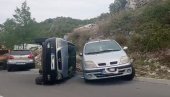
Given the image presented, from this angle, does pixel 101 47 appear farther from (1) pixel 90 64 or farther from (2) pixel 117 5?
(2) pixel 117 5

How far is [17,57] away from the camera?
97.2 feet

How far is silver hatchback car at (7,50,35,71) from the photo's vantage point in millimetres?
29438

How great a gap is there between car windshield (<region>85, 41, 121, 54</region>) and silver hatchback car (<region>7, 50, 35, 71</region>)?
12.3m

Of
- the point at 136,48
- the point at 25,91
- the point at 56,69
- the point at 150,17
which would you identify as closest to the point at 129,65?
the point at 56,69

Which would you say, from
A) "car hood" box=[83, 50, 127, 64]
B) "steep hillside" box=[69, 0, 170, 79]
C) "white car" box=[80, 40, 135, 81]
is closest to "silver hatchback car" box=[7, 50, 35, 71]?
"steep hillside" box=[69, 0, 170, 79]

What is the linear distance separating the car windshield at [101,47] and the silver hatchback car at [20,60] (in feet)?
40.2

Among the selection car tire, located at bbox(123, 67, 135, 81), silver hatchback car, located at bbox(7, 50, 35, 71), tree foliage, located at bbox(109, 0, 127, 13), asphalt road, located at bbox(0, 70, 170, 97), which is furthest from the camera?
tree foliage, located at bbox(109, 0, 127, 13)

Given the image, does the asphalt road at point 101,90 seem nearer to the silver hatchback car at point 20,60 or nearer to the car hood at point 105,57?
the car hood at point 105,57

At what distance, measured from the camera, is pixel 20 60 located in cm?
2958

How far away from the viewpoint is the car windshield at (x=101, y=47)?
56.5 ft

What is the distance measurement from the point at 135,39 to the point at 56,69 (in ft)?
29.6

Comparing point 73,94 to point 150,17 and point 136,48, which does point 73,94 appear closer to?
point 136,48

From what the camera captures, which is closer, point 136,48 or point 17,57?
point 136,48

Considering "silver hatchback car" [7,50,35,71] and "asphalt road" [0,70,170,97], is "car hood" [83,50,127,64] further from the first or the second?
"silver hatchback car" [7,50,35,71]
